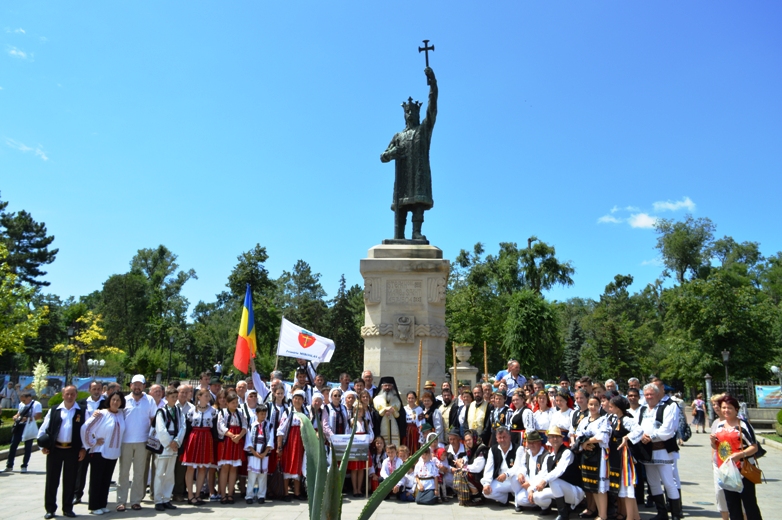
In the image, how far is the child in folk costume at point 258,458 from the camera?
28.1ft

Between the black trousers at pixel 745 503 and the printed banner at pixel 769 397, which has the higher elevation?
the printed banner at pixel 769 397

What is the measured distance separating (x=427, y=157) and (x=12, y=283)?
803 inches

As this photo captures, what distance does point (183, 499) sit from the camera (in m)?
8.62

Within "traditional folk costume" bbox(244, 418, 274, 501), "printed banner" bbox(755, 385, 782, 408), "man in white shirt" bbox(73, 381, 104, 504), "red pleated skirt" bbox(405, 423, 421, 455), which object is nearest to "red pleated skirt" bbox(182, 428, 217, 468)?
"traditional folk costume" bbox(244, 418, 274, 501)

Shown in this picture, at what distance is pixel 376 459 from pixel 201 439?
2715mm

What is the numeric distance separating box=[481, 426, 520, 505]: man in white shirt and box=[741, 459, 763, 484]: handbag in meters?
2.99

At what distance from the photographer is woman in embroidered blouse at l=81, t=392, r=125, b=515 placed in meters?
7.77

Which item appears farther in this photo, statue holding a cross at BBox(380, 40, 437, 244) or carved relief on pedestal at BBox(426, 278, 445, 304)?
statue holding a cross at BBox(380, 40, 437, 244)

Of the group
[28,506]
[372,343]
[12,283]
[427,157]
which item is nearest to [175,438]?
[28,506]

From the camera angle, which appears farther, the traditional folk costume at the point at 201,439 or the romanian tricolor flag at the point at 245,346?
the romanian tricolor flag at the point at 245,346

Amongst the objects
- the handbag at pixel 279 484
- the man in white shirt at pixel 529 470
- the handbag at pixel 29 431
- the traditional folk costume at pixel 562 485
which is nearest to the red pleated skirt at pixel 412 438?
the man in white shirt at pixel 529 470

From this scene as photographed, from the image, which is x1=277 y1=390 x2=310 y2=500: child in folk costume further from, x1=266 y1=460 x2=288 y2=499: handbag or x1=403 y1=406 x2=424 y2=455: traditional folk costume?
x1=403 y1=406 x2=424 y2=455: traditional folk costume

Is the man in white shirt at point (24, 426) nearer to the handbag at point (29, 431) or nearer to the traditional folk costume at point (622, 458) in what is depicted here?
the handbag at point (29, 431)

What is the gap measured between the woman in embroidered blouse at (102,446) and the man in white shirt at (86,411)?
11.8 inches
